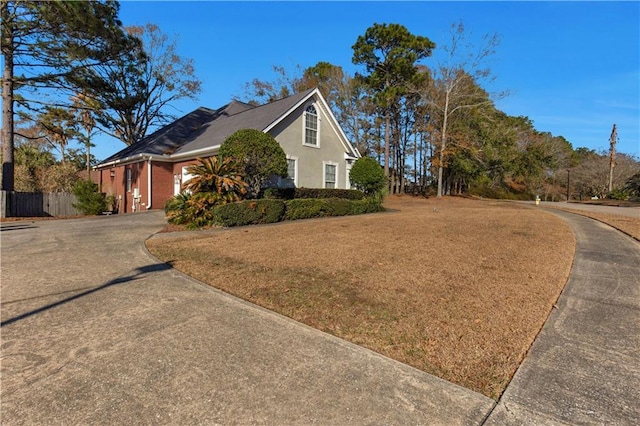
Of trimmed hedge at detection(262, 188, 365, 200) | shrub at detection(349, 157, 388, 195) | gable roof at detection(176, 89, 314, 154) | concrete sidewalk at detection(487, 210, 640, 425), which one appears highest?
gable roof at detection(176, 89, 314, 154)

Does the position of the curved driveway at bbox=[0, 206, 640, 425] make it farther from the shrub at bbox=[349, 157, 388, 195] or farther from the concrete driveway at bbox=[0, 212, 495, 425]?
the shrub at bbox=[349, 157, 388, 195]

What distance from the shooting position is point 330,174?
19359 mm

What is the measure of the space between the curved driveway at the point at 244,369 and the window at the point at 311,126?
14535 mm

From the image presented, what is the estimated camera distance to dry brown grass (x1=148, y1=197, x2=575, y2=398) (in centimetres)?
298

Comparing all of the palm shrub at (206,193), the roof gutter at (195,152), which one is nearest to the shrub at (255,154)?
the palm shrub at (206,193)

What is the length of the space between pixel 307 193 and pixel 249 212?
5012 mm

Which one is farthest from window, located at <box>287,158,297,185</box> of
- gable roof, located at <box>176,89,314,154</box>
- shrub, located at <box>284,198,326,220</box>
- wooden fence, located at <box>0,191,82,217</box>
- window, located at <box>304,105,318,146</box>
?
wooden fence, located at <box>0,191,82,217</box>

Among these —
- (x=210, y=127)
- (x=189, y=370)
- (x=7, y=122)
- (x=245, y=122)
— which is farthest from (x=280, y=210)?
(x=7, y=122)

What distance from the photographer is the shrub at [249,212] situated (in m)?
10.7

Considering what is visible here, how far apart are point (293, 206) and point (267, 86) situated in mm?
27890

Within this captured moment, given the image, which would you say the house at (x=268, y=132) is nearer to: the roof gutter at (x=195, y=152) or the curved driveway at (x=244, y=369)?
the roof gutter at (x=195, y=152)

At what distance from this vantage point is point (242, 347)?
295cm

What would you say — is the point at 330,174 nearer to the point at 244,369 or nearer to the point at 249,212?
the point at 249,212

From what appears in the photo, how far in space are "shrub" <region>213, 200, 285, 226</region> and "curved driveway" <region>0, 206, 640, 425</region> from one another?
622cm
